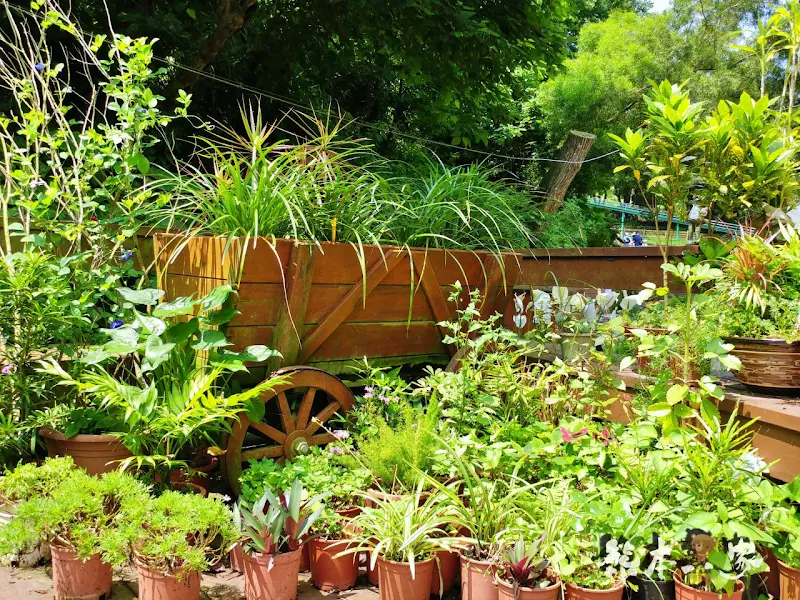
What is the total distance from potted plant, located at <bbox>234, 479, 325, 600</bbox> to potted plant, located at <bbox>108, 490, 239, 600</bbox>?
73mm

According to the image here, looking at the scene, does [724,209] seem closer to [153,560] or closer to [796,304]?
[796,304]

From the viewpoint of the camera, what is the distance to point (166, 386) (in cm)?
235

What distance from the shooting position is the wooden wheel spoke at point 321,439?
264 centimetres

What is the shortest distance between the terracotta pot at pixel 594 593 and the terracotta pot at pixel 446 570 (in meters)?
0.39

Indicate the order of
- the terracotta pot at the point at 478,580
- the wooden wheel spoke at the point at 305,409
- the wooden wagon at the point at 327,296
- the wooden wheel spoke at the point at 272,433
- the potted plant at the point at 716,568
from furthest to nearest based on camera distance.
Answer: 1. the wooden wheel spoke at the point at 305,409
2. the wooden wheel spoke at the point at 272,433
3. the wooden wagon at the point at 327,296
4. the terracotta pot at the point at 478,580
5. the potted plant at the point at 716,568

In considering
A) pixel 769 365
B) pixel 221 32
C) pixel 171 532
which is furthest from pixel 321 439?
pixel 221 32

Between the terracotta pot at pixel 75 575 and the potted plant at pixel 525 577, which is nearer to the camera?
the potted plant at pixel 525 577

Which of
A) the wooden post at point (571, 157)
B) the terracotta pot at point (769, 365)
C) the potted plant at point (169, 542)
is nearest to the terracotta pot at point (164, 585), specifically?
the potted plant at point (169, 542)

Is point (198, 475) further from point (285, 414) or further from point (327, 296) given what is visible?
point (327, 296)

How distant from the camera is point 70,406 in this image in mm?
2574

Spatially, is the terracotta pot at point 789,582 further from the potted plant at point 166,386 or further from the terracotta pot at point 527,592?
the potted plant at point 166,386

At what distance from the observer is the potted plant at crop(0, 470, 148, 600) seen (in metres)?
1.83

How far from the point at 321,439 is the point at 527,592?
4.00 feet

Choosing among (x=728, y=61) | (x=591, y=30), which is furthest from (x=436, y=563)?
(x=728, y=61)
